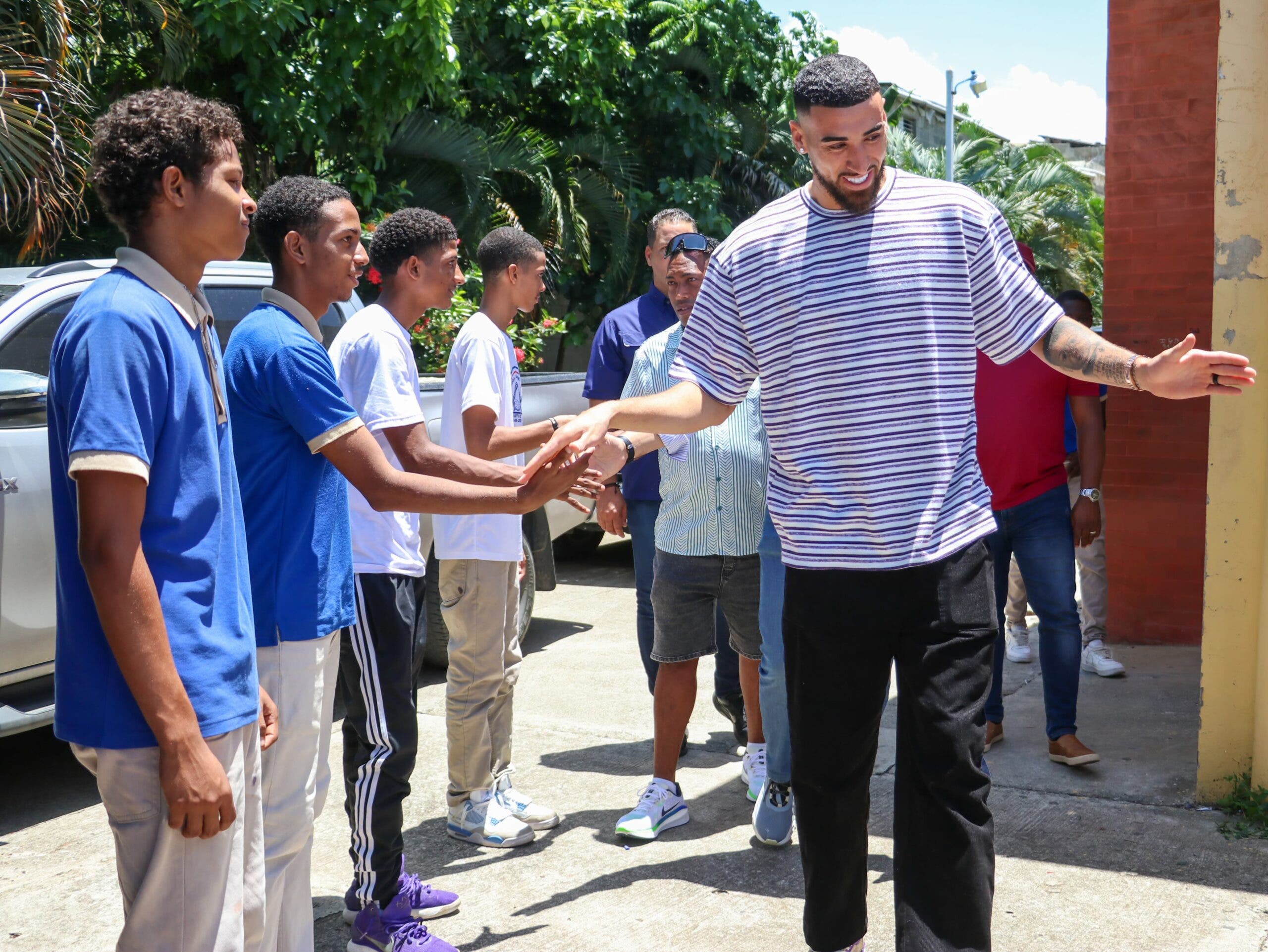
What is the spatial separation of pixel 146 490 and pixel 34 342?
3297 millimetres

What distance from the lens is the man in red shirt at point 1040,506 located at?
4.96 m

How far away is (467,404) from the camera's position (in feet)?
13.5

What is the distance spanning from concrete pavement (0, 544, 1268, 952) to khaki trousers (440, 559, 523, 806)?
1.00ft

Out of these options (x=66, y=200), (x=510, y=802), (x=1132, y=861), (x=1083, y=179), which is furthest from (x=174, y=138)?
(x=1083, y=179)

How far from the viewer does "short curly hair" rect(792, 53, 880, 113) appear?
2.87m

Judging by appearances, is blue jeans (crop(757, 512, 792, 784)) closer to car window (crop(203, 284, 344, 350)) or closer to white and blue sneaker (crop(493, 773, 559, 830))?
white and blue sneaker (crop(493, 773, 559, 830))

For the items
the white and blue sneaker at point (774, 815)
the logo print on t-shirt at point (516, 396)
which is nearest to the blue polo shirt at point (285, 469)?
the logo print on t-shirt at point (516, 396)

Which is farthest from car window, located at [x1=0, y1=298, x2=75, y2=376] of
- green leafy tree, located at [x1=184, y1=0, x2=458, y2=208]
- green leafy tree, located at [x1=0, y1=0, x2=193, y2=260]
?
green leafy tree, located at [x1=184, y1=0, x2=458, y2=208]

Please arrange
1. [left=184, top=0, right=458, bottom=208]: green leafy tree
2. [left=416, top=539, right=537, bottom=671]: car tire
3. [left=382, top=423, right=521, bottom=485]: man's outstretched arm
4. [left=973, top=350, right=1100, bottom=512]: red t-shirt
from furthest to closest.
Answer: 1. [left=184, top=0, right=458, bottom=208]: green leafy tree
2. [left=416, top=539, right=537, bottom=671]: car tire
3. [left=973, top=350, right=1100, bottom=512]: red t-shirt
4. [left=382, top=423, right=521, bottom=485]: man's outstretched arm

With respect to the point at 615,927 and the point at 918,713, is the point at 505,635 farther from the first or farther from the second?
the point at 918,713

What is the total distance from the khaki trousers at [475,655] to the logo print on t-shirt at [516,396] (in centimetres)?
55

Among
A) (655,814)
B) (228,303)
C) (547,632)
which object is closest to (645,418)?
(655,814)

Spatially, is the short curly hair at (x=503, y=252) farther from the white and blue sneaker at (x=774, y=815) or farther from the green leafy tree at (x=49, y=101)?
the green leafy tree at (x=49, y=101)

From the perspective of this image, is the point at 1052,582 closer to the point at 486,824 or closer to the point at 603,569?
the point at 486,824
